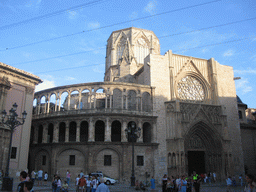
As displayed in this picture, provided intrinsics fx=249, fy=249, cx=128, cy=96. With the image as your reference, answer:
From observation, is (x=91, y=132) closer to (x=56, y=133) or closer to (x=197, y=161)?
(x=56, y=133)

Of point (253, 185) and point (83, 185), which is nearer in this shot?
point (253, 185)

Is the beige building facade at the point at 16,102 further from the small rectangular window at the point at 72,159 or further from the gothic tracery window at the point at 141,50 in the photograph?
the gothic tracery window at the point at 141,50

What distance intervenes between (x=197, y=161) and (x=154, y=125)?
834 cm

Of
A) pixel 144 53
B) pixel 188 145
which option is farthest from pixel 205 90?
pixel 144 53

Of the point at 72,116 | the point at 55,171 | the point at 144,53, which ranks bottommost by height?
the point at 55,171

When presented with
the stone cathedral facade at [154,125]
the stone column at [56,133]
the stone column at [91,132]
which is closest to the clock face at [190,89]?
the stone cathedral facade at [154,125]

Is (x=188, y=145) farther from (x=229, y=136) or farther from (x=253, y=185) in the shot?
(x=253, y=185)

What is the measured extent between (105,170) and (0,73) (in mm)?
14930

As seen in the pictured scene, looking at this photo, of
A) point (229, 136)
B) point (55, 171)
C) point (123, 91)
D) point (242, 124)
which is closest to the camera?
point (55, 171)

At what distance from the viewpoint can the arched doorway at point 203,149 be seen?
32094mm

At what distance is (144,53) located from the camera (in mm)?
43125

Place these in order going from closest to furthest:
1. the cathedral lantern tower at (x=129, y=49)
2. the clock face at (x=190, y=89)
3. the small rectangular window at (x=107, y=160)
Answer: the small rectangular window at (x=107, y=160) < the clock face at (x=190, y=89) < the cathedral lantern tower at (x=129, y=49)

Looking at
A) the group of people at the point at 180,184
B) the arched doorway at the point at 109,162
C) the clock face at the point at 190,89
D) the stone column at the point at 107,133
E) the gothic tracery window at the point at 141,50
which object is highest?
the gothic tracery window at the point at 141,50

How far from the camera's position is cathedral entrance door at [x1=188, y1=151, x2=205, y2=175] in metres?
32.8
